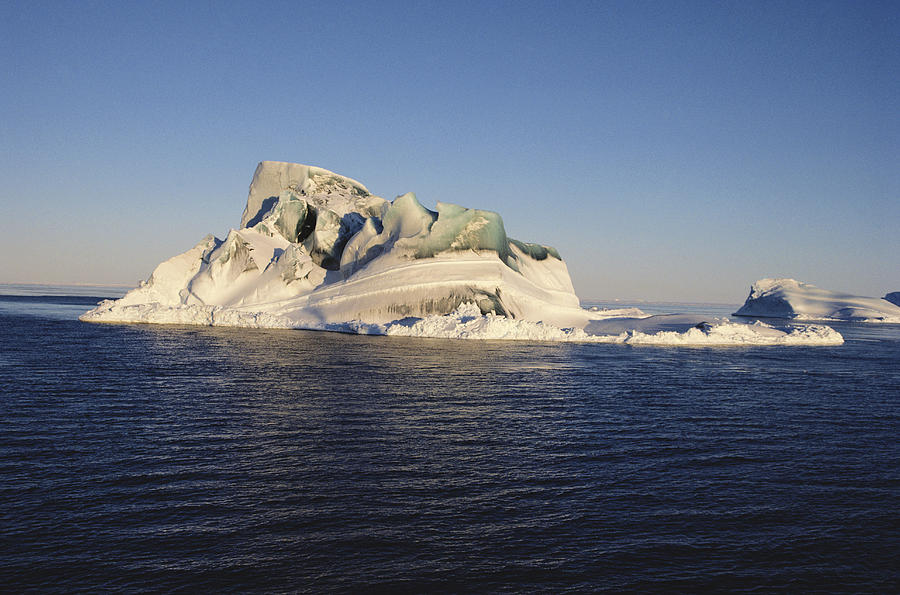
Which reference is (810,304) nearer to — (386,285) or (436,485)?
(386,285)

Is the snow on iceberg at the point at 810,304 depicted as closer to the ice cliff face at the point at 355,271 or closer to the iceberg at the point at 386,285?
the iceberg at the point at 386,285

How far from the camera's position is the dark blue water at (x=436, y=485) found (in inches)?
274

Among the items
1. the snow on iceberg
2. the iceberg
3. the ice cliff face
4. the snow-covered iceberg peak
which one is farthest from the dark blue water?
the snow on iceberg

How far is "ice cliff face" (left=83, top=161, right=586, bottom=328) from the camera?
4272cm

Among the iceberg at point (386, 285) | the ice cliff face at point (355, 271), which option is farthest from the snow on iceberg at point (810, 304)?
the ice cliff face at point (355, 271)

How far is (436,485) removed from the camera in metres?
9.74

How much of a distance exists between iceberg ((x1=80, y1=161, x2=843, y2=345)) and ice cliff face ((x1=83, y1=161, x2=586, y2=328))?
0.09 m

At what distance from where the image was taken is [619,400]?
18141 millimetres

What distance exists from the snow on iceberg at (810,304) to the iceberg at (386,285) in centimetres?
7550

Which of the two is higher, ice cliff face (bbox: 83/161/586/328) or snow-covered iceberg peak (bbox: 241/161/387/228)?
snow-covered iceberg peak (bbox: 241/161/387/228)

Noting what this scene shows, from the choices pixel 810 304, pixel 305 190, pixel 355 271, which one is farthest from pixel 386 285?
pixel 810 304

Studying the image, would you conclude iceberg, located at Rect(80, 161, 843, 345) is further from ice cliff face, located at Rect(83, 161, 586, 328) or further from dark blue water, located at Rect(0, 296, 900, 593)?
dark blue water, located at Rect(0, 296, 900, 593)

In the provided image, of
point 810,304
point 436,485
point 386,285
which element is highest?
point 386,285

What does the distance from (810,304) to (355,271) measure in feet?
339
